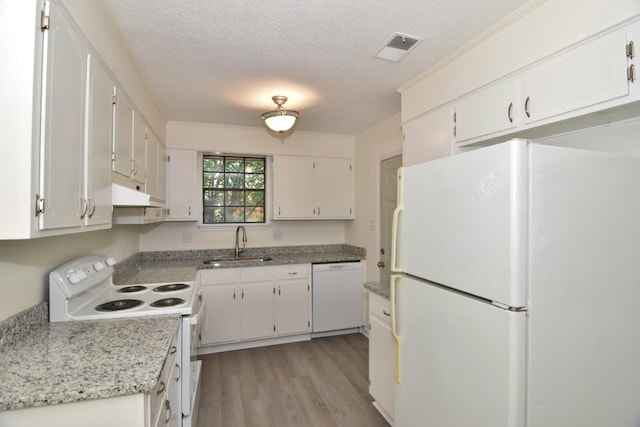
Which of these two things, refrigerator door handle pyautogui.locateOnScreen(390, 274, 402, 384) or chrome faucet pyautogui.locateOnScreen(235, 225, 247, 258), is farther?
chrome faucet pyautogui.locateOnScreen(235, 225, 247, 258)

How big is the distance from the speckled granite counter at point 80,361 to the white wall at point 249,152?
2.22 meters

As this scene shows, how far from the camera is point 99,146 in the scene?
1.48 m

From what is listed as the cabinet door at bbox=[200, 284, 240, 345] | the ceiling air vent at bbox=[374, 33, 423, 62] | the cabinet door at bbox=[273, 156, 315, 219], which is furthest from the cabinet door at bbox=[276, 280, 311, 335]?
the ceiling air vent at bbox=[374, 33, 423, 62]

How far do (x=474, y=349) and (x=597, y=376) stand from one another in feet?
1.57

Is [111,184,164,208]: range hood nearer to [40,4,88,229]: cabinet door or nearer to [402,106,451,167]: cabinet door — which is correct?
[40,4,88,229]: cabinet door

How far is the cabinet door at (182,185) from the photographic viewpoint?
351 centimetres

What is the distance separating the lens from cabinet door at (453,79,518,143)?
170 centimetres

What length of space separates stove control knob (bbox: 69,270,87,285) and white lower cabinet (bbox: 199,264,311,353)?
157cm

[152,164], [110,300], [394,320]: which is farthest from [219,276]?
[394,320]

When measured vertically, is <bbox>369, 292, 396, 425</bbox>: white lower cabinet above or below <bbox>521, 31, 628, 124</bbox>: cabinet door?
below

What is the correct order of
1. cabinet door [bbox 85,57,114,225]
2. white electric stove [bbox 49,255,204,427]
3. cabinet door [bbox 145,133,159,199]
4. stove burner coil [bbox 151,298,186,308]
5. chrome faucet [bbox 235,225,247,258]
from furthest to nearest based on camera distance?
chrome faucet [bbox 235,225,247,258], cabinet door [bbox 145,133,159,199], stove burner coil [bbox 151,298,186,308], white electric stove [bbox 49,255,204,427], cabinet door [bbox 85,57,114,225]

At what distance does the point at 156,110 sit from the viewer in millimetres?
2955

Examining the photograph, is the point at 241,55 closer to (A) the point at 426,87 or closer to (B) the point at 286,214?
(A) the point at 426,87

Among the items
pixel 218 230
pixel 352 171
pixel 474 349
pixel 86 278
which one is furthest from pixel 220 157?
pixel 474 349
